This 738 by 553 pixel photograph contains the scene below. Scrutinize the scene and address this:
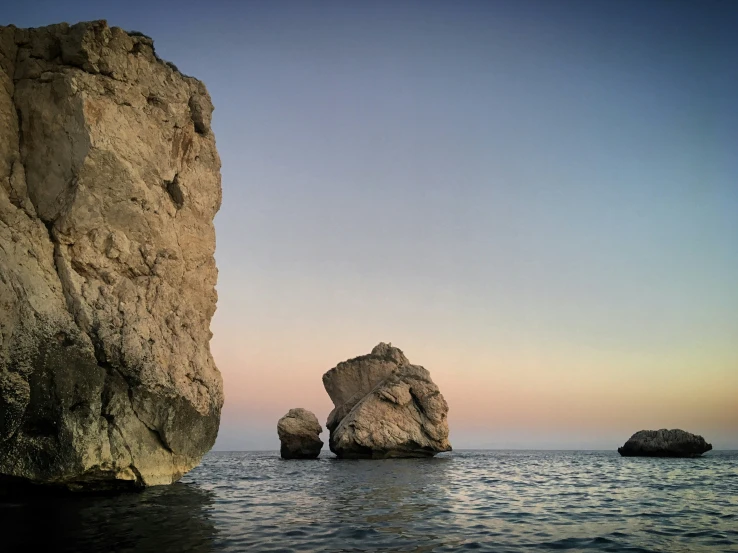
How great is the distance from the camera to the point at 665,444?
57.2 metres

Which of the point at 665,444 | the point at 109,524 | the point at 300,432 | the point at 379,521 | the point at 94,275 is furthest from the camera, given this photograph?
the point at 665,444

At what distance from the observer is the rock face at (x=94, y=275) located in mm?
14211

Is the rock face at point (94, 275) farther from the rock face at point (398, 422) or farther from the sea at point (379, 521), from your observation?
the rock face at point (398, 422)

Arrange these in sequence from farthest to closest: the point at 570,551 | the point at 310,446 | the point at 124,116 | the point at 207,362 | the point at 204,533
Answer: the point at 310,446, the point at 207,362, the point at 124,116, the point at 204,533, the point at 570,551

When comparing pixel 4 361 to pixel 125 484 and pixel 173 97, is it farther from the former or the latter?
pixel 173 97

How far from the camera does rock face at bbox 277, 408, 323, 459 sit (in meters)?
54.0

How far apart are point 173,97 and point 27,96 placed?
5308 mm

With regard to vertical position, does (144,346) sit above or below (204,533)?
above

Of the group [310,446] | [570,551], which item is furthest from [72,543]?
[310,446]

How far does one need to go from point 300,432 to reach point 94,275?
1630 inches

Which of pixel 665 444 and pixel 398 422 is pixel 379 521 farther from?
pixel 665 444

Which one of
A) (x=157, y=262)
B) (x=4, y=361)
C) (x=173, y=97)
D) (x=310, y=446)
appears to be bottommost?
(x=310, y=446)

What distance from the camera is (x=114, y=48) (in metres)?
18.0

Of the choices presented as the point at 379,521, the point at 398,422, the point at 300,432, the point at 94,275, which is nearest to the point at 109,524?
the point at 379,521
